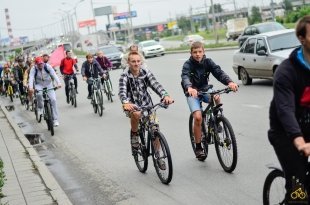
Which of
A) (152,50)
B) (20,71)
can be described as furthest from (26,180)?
(152,50)

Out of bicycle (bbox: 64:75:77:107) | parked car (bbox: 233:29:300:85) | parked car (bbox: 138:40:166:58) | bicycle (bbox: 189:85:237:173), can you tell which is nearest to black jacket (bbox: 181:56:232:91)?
bicycle (bbox: 189:85:237:173)

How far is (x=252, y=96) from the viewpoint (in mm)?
15227

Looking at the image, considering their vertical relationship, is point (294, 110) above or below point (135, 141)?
above

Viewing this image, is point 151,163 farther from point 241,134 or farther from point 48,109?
point 48,109

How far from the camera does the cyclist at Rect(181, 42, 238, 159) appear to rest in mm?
7715

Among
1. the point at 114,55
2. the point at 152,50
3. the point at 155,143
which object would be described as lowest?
the point at 152,50

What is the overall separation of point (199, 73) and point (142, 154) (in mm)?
1359

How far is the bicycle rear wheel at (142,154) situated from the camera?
7996 millimetres

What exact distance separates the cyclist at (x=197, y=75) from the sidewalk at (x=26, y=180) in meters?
2.02

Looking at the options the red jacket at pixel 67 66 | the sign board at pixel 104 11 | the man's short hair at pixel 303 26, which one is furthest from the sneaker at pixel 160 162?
the sign board at pixel 104 11

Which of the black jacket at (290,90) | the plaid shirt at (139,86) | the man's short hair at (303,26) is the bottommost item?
the plaid shirt at (139,86)

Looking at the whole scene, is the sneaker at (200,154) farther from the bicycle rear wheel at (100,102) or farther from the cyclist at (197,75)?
the bicycle rear wheel at (100,102)

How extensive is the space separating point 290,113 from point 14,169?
6.16 meters

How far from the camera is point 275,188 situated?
15.2ft
